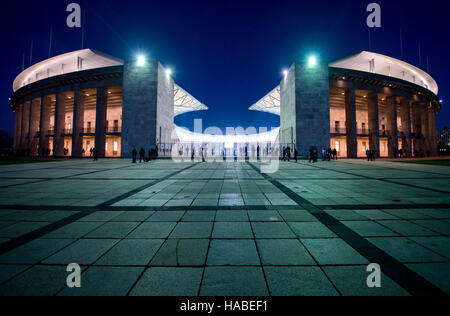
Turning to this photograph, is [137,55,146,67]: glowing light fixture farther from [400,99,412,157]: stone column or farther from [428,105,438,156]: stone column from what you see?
[428,105,438,156]: stone column

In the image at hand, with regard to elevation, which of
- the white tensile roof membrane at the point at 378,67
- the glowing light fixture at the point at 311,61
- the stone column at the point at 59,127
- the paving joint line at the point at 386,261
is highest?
the white tensile roof membrane at the point at 378,67

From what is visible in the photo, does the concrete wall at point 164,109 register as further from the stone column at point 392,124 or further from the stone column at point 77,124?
the stone column at point 392,124

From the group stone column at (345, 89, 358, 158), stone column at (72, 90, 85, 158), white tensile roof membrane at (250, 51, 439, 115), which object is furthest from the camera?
white tensile roof membrane at (250, 51, 439, 115)

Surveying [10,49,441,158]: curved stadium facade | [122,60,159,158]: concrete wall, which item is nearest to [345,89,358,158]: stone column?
[10,49,441,158]: curved stadium facade

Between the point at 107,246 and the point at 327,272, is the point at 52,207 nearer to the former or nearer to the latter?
the point at 107,246

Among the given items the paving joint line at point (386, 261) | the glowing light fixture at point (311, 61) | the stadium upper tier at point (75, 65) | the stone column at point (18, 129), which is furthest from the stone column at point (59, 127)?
the paving joint line at point (386, 261)

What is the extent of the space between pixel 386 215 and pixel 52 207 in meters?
7.30

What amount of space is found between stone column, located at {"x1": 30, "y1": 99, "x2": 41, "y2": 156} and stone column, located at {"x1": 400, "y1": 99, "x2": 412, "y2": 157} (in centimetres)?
6813

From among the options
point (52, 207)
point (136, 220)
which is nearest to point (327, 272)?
point (136, 220)

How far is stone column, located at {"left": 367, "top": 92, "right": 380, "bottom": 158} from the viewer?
3134 cm

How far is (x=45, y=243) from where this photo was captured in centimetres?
274

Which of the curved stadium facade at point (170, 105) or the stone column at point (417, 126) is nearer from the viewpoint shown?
the curved stadium facade at point (170, 105)

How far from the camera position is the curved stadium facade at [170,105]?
28125mm

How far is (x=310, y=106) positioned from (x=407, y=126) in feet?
72.5
